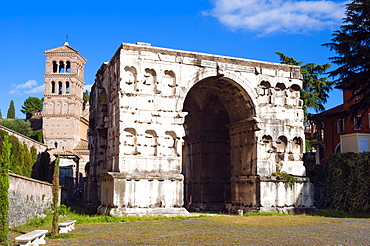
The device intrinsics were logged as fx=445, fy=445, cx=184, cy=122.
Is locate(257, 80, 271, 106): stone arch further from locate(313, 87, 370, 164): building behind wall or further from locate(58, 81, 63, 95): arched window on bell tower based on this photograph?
locate(58, 81, 63, 95): arched window on bell tower

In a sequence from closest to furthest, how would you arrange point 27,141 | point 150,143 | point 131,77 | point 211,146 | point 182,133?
point 150,143
point 131,77
point 182,133
point 211,146
point 27,141

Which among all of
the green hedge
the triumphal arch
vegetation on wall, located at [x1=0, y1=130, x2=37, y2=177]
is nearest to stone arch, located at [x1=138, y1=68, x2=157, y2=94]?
the triumphal arch

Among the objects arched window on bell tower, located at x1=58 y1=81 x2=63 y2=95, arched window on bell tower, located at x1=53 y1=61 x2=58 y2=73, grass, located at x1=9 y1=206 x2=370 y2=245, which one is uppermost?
arched window on bell tower, located at x1=53 y1=61 x2=58 y2=73

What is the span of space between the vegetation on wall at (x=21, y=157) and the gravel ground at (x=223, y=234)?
13.7 m

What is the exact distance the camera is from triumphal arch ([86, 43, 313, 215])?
17734mm

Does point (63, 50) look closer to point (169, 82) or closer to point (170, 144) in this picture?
point (169, 82)

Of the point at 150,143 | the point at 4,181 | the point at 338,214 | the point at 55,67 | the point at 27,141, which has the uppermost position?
the point at 55,67

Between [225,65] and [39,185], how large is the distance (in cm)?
957

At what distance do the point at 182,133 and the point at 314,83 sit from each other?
Result: 1870 cm

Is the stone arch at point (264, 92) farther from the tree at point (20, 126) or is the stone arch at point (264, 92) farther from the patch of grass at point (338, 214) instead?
the tree at point (20, 126)

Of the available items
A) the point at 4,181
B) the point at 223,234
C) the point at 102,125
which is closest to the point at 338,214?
the point at 223,234

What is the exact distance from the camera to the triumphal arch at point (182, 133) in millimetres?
17734

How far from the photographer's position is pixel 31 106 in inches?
3568

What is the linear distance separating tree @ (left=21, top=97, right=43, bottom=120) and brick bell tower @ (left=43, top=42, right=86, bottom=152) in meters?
32.4
